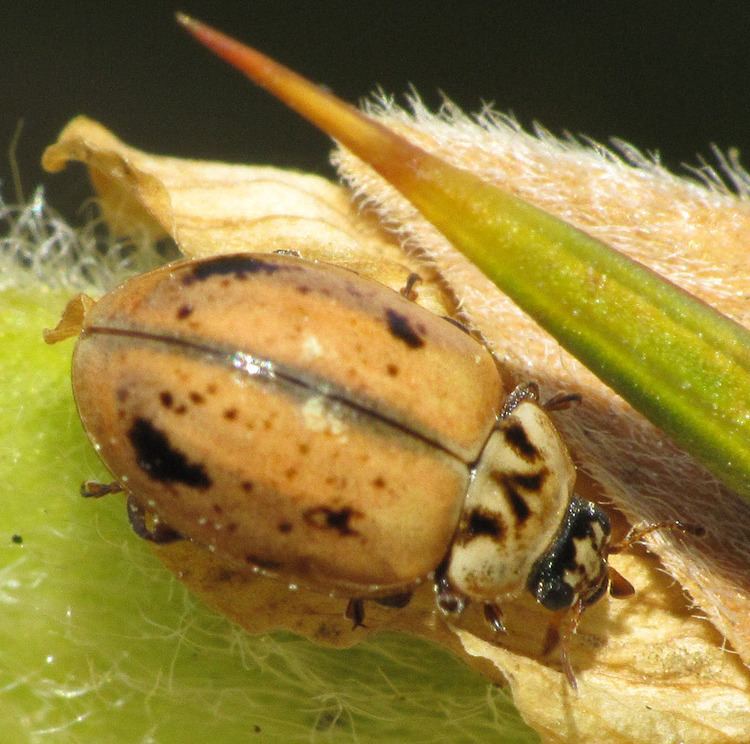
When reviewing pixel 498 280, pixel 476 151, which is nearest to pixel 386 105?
pixel 476 151

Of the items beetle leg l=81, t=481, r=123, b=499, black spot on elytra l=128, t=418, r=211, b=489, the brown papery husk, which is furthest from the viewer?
beetle leg l=81, t=481, r=123, b=499

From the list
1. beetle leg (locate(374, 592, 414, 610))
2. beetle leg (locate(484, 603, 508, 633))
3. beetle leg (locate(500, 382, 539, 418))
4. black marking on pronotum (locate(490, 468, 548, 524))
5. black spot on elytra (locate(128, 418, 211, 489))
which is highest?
beetle leg (locate(500, 382, 539, 418))

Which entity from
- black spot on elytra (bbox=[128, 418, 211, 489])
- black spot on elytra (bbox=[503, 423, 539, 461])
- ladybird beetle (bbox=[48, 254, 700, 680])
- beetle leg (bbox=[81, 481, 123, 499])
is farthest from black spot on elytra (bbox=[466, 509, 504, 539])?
beetle leg (bbox=[81, 481, 123, 499])

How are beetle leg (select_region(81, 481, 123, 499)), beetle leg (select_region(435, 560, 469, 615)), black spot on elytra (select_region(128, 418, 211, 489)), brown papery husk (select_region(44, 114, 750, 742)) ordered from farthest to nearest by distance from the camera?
beetle leg (select_region(81, 481, 123, 499)), beetle leg (select_region(435, 560, 469, 615)), black spot on elytra (select_region(128, 418, 211, 489)), brown papery husk (select_region(44, 114, 750, 742))

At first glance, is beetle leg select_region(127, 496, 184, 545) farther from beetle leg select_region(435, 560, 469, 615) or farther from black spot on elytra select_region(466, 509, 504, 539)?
black spot on elytra select_region(466, 509, 504, 539)

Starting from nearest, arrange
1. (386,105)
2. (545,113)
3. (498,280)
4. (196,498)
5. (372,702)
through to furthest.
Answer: (498,280)
(196,498)
(372,702)
(386,105)
(545,113)

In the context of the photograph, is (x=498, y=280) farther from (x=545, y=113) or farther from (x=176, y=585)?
(x=545, y=113)

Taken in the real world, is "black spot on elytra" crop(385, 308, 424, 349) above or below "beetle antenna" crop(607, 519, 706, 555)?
above
